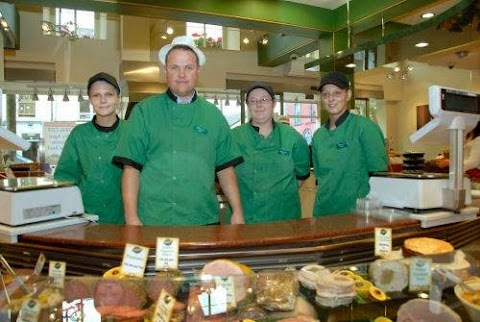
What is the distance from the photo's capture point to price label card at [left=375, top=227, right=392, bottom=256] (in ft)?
5.04

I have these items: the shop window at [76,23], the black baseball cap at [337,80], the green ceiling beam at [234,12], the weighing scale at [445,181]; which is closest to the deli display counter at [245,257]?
the weighing scale at [445,181]

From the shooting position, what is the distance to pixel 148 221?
200 centimetres

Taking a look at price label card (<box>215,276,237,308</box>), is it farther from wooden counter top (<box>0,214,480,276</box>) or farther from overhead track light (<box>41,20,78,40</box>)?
overhead track light (<box>41,20,78,40</box>)

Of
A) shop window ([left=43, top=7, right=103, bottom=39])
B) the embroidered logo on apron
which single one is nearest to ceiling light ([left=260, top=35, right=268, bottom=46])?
shop window ([left=43, top=7, right=103, bottom=39])

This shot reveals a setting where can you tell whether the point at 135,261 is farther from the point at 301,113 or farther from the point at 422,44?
the point at 301,113

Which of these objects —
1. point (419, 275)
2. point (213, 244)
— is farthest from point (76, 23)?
point (419, 275)

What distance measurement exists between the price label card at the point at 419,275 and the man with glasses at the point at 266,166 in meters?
1.35

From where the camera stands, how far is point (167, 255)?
1.32 m

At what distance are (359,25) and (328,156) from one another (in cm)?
283

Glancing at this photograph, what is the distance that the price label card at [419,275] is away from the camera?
1.35 metres

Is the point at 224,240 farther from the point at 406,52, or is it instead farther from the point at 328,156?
the point at 406,52

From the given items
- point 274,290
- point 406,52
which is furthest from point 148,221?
point 406,52

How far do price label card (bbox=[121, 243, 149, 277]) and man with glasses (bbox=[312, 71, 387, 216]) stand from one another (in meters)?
1.57

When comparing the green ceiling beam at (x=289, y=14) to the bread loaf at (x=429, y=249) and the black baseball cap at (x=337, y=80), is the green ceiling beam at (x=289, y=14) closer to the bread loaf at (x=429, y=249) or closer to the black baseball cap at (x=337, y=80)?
the black baseball cap at (x=337, y=80)
